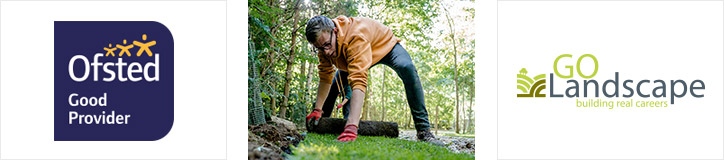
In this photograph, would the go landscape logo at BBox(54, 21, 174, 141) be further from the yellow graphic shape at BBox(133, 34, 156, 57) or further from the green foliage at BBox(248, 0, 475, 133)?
the green foliage at BBox(248, 0, 475, 133)

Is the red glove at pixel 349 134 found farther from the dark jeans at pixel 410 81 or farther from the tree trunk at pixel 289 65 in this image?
the tree trunk at pixel 289 65

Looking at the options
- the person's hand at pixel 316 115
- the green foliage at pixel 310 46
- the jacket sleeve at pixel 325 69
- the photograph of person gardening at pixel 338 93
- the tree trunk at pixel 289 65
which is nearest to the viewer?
the photograph of person gardening at pixel 338 93

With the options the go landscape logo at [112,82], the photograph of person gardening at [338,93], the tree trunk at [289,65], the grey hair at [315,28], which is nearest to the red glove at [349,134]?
the photograph of person gardening at [338,93]

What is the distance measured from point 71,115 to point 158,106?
19.0 inches

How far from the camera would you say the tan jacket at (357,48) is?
3.26 m

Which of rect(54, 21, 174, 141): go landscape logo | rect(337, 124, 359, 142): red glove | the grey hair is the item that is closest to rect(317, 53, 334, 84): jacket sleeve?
the grey hair

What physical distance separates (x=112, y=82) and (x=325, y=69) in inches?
74.6

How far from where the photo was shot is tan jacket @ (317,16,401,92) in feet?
10.7

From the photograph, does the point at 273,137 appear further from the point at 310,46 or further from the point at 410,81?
the point at 310,46

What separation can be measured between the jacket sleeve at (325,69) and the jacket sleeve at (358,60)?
0.54 m

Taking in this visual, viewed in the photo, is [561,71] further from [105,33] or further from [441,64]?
[441,64]

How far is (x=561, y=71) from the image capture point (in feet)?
9.15

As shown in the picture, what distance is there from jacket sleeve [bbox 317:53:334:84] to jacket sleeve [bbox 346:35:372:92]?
1.76ft

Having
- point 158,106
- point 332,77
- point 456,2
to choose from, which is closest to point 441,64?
point 456,2
